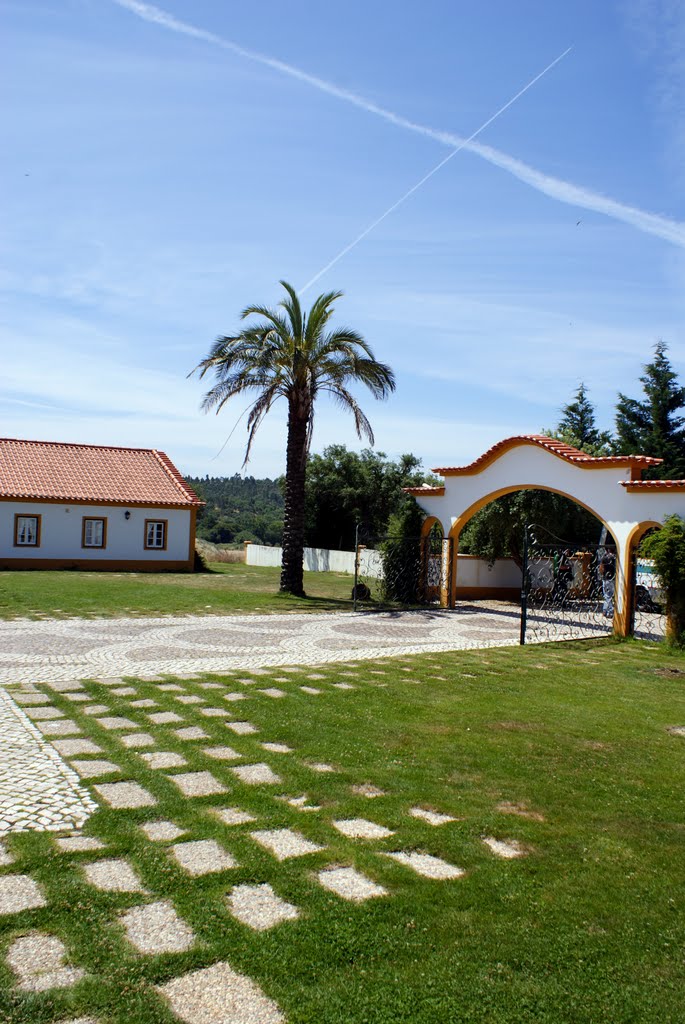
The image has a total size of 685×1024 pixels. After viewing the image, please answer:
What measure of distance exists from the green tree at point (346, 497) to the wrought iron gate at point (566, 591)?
15253 millimetres

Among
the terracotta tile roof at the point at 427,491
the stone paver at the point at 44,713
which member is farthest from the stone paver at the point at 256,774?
the terracotta tile roof at the point at 427,491

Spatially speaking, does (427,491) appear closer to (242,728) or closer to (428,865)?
(242,728)

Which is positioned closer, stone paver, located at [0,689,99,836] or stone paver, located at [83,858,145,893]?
stone paver, located at [83,858,145,893]

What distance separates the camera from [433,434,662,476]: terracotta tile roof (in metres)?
15.7

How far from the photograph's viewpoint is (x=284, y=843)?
479cm

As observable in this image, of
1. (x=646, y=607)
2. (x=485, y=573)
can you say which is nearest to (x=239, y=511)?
(x=485, y=573)

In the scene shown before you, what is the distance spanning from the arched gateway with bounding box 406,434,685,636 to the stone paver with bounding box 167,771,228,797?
37.1 feet

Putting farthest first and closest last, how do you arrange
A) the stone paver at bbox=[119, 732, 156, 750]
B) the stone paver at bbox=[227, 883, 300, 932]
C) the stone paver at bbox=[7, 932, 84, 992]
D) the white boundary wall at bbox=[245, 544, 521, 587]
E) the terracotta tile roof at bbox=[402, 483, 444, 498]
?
1. the white boundary wall at bbox=[245, 544, 521, 587]
2. the terracotta tile roof at bbox=[402, 483, 444, 498]
3. the stone paver at bbox=[119, 732, 156, 750]
4. the stone paver at bbox=[227, 883, 300, 932]
5. the stone paver at bbox=[7, 932, 84, 992]

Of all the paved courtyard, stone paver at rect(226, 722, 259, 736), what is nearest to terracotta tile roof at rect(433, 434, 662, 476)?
the paved courtyard

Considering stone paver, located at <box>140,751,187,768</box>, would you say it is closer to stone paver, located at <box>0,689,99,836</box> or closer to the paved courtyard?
the paved courtyard

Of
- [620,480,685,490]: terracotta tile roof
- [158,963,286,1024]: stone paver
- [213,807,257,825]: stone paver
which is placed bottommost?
[158,963,286,1024]: stone paver

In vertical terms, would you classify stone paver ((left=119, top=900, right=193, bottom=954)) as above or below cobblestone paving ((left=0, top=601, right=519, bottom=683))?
below

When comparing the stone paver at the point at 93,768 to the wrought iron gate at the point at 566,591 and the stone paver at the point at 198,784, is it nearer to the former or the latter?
the stone paver at the point at 198,784

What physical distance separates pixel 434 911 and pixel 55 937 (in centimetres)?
184
